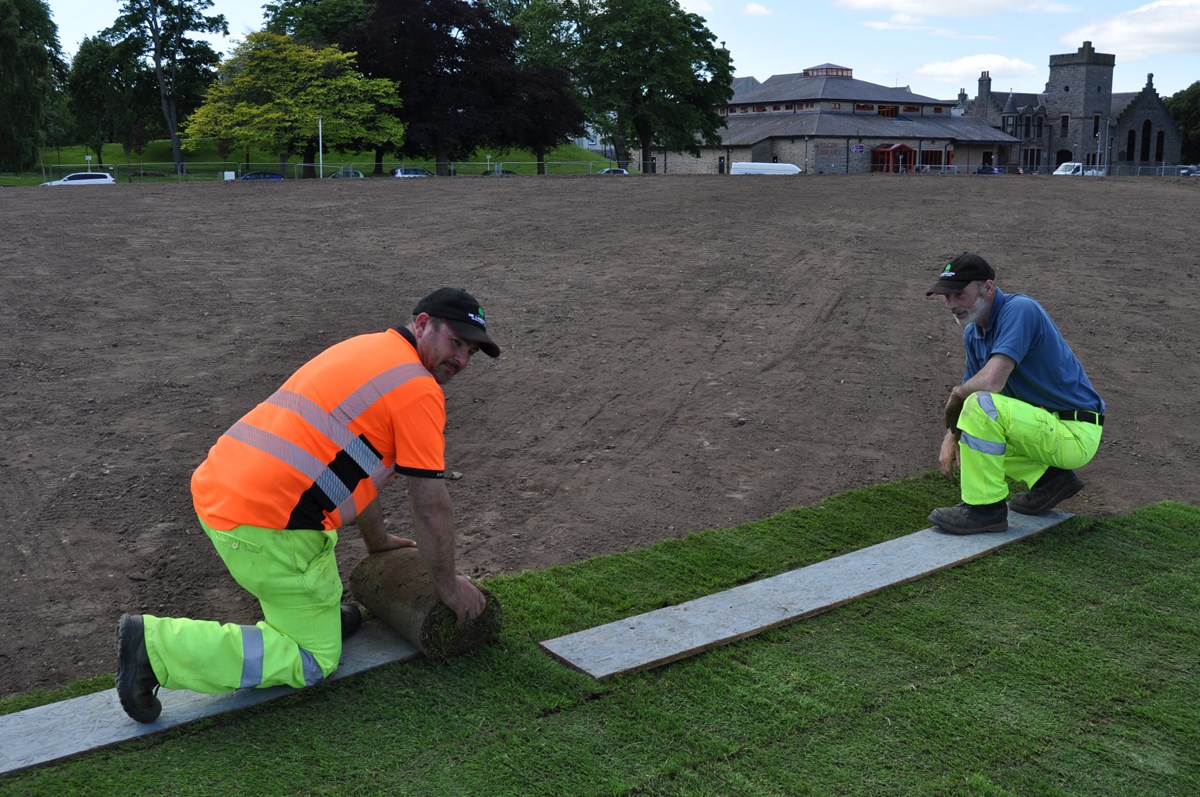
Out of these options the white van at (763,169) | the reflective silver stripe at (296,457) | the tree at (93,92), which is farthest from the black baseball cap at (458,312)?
the tree at (93,92)

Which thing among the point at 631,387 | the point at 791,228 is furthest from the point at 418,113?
the point at 631,387

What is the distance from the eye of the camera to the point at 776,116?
7738 centimetres

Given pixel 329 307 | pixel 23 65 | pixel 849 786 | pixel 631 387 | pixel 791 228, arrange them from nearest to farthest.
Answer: pixel 849 786 < pixel 631 387 < pixel 329 307 < pixel 791 228 < pixel 23 65

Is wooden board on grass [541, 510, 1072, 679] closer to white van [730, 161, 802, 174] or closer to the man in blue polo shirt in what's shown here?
the man in blue polo shirt

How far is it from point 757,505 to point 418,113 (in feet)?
136

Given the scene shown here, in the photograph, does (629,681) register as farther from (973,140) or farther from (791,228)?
(973,140)

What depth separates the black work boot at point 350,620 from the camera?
444 cm

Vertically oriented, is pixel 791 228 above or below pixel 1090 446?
above

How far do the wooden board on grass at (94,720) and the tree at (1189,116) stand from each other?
101m

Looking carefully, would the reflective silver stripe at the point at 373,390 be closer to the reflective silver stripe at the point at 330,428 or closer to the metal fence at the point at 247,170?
the reflective silver stripe at the point at 330,428

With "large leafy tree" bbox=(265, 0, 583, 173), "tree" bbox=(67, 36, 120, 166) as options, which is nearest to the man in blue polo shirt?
"large leafy tree" bbox=(265, 0, 583, 173)

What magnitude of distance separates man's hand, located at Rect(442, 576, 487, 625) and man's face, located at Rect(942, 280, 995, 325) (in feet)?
10.7

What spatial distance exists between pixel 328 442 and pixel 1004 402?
12.5 ft

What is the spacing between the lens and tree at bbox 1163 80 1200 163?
85688 millimetres
